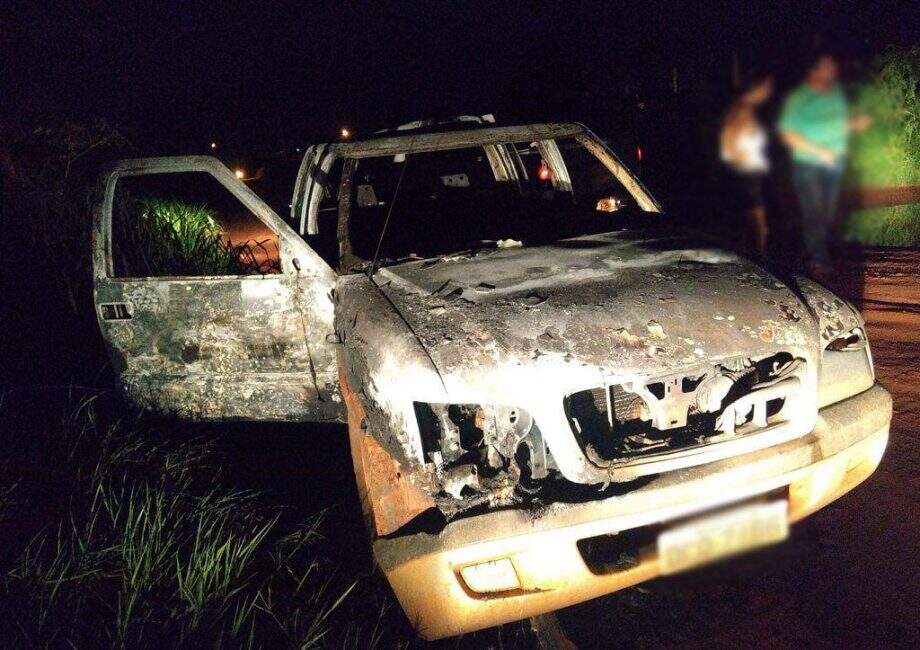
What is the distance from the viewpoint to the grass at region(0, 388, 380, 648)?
188cm

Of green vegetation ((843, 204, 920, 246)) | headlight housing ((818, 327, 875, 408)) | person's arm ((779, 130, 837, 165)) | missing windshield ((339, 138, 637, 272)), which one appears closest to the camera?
headlight housing ((818, 327, 875, 408))

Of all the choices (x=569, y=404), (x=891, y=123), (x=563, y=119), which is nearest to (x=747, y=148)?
(x=891, y=123)

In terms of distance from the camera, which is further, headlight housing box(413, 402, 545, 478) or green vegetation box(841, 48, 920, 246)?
green vegetation box(841, 48, 920, 246)

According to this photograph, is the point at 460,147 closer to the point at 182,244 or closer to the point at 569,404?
the point at 569,404

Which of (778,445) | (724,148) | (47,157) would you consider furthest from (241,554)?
(724,148)

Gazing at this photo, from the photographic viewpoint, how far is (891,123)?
7.13 m

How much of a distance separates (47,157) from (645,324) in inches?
249

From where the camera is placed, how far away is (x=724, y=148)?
10844mm

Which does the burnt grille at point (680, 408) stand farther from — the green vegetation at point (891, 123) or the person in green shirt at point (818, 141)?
the green vegetation at point (891, 123)

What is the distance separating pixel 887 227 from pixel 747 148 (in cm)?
406

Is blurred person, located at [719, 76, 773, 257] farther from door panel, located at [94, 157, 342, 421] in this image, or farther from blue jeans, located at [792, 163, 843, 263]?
door panel, located at [94, 157, 342, 421]

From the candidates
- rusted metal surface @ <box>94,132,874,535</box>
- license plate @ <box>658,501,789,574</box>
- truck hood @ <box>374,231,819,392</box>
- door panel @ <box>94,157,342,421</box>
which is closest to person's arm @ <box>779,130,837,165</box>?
rusted metal surface @ <box>94,132,874,535</box>

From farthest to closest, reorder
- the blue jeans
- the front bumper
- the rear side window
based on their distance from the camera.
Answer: the blue jeans < the rear side window < the front bumper

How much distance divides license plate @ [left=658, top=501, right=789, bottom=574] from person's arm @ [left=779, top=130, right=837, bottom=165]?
26.1 ft
